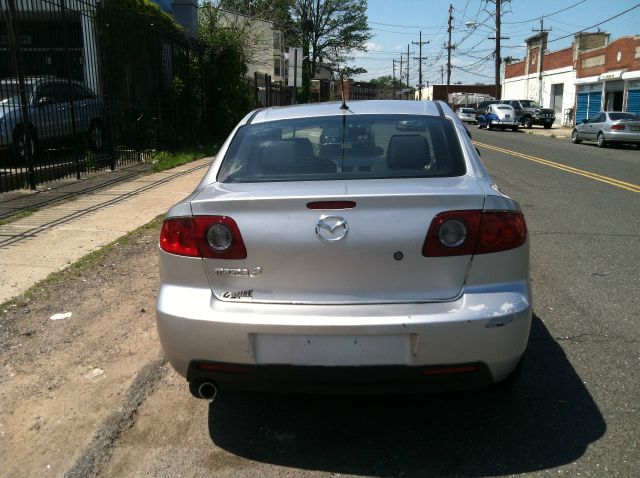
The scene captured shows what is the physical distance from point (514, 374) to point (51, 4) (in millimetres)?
10073

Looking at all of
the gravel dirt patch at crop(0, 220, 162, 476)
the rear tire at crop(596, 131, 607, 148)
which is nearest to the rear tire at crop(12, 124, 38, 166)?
the gravel dirt patch at crop(0, 220, 162, 476)

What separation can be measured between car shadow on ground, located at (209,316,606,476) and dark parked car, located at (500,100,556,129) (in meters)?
38.4

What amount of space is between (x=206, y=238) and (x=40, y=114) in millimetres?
8863

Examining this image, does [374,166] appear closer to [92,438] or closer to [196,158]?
[92,438]

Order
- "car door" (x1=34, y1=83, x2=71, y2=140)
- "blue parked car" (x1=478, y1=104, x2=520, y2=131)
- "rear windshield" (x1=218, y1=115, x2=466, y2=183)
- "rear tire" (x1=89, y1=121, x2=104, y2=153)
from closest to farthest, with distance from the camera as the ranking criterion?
"rear windshield" (x1=218, y1=115, x2=466, y2=183), "car door" (x1=34, y1=83, x2=71, y2=140), "rear tire" (x1=89, y1=121, x2=104, y2=153), "blue parked car" (x1=478, y1=104, x2=520, y2=131)

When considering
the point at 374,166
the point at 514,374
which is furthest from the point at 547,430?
the point at 374,166

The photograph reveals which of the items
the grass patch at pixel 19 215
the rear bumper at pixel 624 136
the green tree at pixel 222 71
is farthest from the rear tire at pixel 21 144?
the rear bumper at pixel 624 136

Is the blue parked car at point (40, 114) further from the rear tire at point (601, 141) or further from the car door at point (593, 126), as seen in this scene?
the car door at point (593, 126)

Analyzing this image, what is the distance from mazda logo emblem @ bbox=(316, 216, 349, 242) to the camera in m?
2.82

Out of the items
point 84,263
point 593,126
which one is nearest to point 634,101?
point 593,126

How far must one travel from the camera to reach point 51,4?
10227 millimetres

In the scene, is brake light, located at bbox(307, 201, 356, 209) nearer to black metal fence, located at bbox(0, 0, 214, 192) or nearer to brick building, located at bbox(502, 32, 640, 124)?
black metal fence, located at bbox(0, 0, 214, 192)

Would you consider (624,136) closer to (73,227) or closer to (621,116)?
(621,116)

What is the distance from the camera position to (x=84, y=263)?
20.1ft
